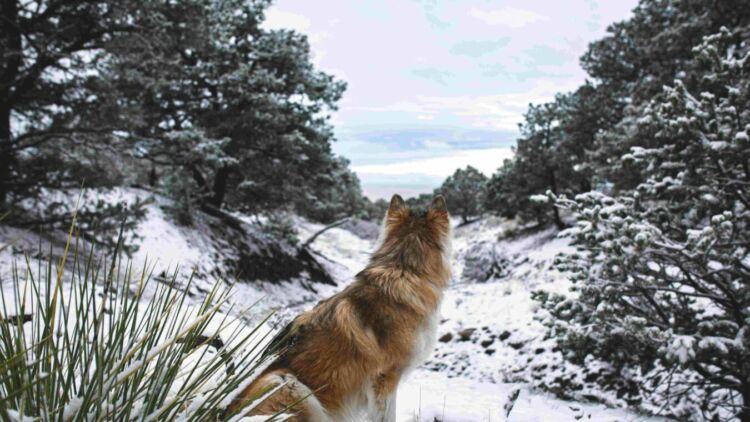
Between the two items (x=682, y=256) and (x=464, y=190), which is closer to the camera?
(x=682, y=256)

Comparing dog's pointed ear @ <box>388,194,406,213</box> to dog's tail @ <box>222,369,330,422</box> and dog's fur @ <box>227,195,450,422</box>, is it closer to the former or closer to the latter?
dog's fur @ <box>227,195,450,422</box>

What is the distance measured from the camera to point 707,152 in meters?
4.67

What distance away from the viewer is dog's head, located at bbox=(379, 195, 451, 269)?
12.8ft

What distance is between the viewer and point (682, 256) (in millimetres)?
4602

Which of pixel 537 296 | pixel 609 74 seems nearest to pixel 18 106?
pixel 537 296

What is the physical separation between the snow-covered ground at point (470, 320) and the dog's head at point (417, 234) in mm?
520

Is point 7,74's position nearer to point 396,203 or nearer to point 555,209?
point 396,203

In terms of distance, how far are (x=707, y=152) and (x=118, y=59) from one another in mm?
9629

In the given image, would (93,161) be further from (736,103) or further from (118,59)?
(736,103)

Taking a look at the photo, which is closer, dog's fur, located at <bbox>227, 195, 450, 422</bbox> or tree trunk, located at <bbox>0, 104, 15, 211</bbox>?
dog's fur, located at <bbox>227, 195, 450, 422</bbox>

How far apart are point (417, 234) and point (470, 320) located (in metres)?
8.10

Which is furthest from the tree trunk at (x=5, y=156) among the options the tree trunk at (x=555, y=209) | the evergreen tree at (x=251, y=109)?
the tree trunk at (x=555, y=209)

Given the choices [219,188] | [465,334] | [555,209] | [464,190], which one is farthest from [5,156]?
[464,190]

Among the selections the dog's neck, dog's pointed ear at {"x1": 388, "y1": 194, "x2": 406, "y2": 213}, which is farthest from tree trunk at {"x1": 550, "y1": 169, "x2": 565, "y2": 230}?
the dog's neck
